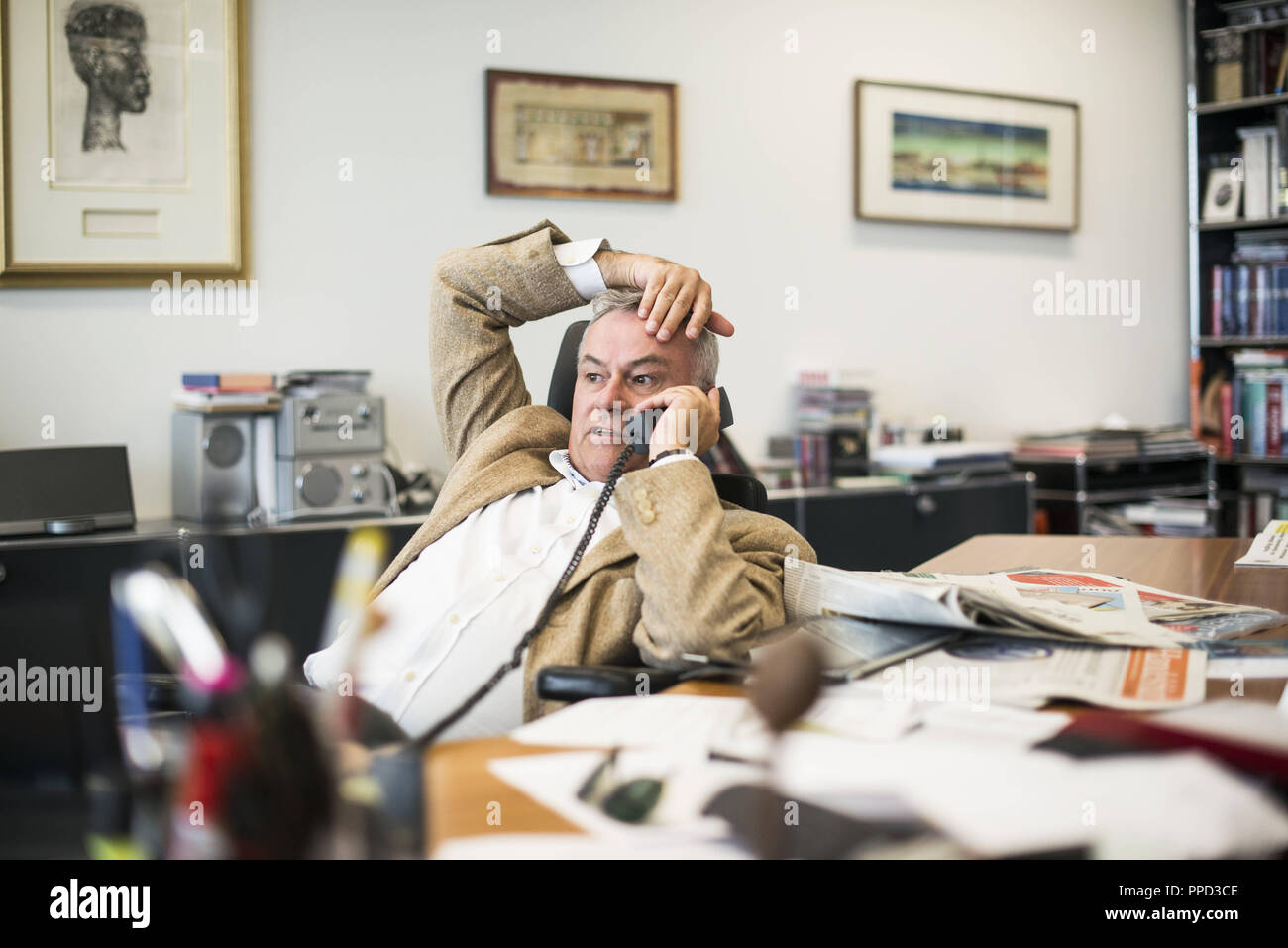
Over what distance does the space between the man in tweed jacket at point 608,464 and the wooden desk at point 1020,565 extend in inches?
7.8

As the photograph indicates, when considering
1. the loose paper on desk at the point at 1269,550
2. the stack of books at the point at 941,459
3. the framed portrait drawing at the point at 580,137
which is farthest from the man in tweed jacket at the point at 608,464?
the stack of books at the point at 941,459

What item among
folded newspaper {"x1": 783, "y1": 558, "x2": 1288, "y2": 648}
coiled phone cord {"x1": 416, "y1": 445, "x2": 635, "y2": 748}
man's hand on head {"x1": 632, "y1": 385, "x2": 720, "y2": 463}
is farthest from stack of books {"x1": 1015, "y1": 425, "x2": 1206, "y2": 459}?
coiled phone cord {"x1": 416, "y1": 445, "x2": 635, "y2": 748}

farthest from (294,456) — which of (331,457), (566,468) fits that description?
(566,468)

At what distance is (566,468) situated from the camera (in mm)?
1790

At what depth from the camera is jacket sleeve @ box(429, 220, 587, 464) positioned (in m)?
1.85

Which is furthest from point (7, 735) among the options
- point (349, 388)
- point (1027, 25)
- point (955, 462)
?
point (1027, 25)

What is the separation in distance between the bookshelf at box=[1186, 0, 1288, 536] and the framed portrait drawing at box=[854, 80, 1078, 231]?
0.61 meters

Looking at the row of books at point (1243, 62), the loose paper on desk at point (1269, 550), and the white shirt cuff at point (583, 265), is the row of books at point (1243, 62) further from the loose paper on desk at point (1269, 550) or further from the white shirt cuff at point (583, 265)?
the white shirt cuff at point (583, 265)

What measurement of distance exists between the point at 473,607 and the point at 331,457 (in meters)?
1.46

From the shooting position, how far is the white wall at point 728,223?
304 cm

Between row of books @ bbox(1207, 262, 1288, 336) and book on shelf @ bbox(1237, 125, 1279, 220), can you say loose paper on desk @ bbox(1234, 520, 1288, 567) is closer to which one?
row of books @ bbox(1207, 262, 1288, 336)

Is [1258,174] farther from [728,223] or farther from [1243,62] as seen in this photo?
[728,223]

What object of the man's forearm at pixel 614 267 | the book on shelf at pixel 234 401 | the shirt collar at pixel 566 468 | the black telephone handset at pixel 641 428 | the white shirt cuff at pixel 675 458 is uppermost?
the man's forearm at pixel 614 267
